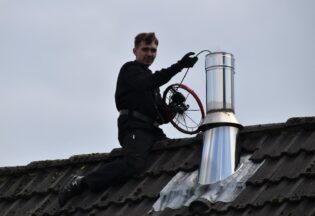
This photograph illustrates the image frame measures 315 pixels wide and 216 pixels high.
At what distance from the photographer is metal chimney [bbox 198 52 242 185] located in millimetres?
12477

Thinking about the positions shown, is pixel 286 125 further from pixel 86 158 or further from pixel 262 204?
pixel 86 158

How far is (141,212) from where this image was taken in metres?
12.5

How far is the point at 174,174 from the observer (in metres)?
12.9

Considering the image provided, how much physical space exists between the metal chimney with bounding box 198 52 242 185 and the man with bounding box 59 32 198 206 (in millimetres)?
326

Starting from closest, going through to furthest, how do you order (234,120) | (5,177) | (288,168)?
(288,168) < (234,120) < (5,177)

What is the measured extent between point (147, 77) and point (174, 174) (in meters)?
1.18

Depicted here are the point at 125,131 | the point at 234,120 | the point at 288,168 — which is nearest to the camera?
the point at 288,168

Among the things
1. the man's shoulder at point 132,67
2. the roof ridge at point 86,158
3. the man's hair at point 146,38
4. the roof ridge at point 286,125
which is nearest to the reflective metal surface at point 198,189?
the roof ridge at point 286,125

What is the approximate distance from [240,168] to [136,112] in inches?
64.4

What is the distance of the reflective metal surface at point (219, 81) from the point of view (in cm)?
1297

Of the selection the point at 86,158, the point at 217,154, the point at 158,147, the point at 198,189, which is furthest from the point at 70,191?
the point at 217,154

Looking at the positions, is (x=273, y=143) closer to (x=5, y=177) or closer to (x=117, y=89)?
(x=117, y=89)

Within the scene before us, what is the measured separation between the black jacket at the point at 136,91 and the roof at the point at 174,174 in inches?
13.2

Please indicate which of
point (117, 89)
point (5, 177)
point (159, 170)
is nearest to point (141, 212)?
point (159, 170)
